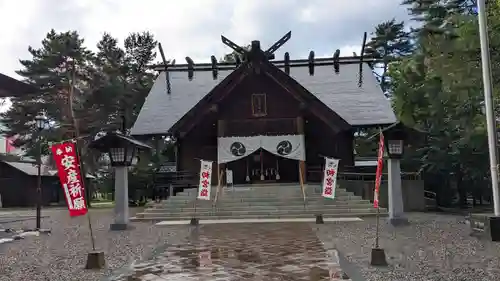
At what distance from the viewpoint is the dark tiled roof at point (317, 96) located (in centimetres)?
2231

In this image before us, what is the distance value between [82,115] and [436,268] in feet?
88.8

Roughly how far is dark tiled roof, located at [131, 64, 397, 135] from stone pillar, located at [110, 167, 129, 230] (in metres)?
7.91

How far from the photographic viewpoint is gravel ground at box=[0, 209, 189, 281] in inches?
282

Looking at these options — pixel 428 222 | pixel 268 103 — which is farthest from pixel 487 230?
pixel 268 103

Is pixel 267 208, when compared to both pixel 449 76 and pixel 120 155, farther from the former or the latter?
pixel 449 76

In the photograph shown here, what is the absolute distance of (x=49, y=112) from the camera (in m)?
30.9

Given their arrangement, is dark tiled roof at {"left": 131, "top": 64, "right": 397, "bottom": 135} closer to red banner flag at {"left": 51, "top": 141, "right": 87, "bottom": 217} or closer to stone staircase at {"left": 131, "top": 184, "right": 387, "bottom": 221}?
stone staircase at {"left": 131, "top": 184, "right": 387, "bottom": 221}

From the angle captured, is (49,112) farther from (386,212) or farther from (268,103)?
(386,212)

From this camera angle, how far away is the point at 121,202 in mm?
14016

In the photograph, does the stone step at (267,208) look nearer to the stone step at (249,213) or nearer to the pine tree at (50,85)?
the stone step at (249,213)

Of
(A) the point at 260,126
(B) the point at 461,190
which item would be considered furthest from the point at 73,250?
(B) the point at 461,190

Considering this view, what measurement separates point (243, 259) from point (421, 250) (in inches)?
132

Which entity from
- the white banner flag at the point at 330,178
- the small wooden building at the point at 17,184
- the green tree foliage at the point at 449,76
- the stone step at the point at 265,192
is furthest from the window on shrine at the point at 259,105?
the small wooden building at the point at 17,184

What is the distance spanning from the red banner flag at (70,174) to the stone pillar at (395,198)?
8.75 meters
